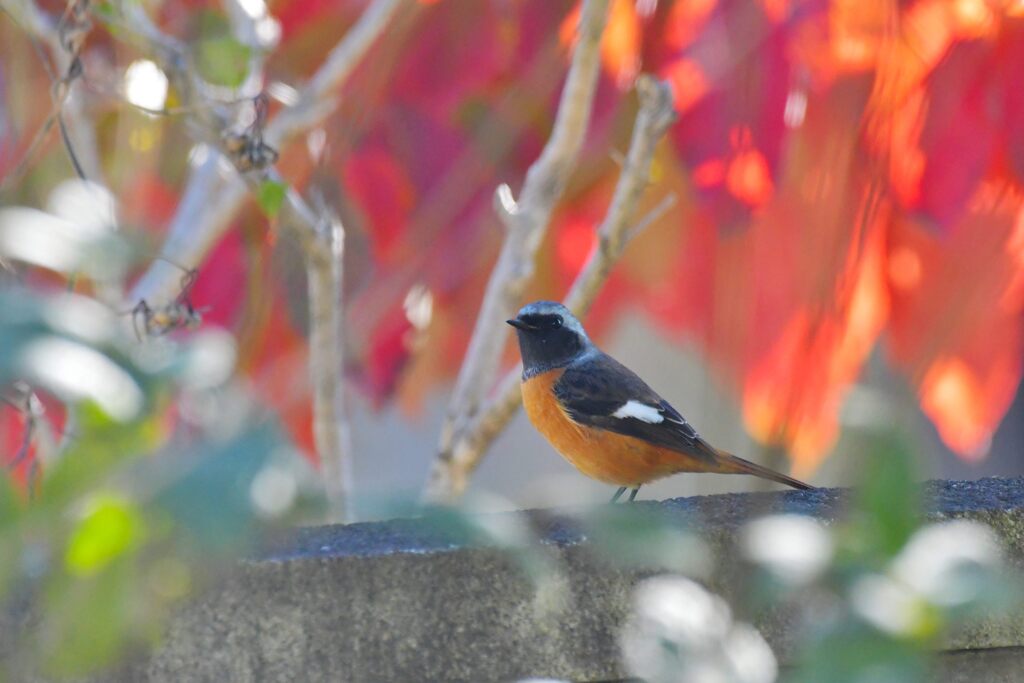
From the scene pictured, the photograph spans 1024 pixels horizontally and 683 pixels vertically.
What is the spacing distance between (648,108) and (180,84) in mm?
1355

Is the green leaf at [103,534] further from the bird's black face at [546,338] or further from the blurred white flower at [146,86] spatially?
the blurred white flower at [146,86]

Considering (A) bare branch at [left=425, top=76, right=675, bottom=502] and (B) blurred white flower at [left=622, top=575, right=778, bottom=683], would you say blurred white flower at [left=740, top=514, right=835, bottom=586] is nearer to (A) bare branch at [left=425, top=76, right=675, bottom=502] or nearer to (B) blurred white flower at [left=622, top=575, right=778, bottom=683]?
(B) blurred white flower at [left=622, top=575, right=778, bottom=683]

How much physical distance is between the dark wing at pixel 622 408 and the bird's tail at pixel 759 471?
6cm

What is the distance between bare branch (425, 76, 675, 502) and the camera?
3.28 m

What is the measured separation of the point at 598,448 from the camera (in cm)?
360

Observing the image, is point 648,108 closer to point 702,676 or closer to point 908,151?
point 908,151

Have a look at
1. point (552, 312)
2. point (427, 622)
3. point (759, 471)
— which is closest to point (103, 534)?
point (427, 622)

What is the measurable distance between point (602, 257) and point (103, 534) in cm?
284

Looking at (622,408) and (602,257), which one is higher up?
(602,257)

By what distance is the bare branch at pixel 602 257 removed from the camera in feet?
10.8

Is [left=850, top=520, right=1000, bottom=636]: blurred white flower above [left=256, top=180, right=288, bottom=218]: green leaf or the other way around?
the other way around

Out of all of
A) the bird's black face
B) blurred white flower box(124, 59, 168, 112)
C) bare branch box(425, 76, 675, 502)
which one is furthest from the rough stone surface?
blurred white flower box(124, 59, 168, 112)

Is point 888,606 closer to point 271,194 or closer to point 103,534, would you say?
point 103,534

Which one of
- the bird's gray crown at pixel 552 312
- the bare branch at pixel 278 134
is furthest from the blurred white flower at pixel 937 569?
the bare branch at pixel 278 134
